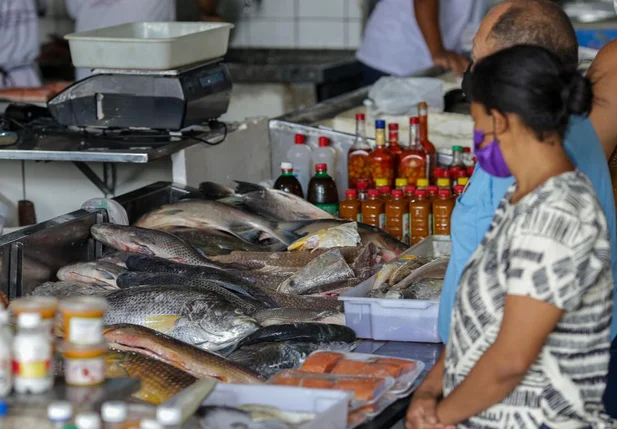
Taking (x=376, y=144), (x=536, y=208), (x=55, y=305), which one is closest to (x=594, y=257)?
(x=536, y=208)

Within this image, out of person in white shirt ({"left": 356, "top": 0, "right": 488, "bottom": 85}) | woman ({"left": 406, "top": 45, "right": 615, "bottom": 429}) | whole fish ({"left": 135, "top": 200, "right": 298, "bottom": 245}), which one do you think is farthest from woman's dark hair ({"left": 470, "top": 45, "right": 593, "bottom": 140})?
person in white shirt ({"left": 356, "top": 0, "right": 488, "bottom": 85})

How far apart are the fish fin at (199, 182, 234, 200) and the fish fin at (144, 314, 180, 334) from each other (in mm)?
1179

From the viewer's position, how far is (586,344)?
7.36ft

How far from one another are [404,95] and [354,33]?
265 centimetres

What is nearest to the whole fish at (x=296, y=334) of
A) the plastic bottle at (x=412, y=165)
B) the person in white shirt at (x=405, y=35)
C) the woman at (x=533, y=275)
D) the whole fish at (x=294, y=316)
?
the whole fish at (x=294, y=316)

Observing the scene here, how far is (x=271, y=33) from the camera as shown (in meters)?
8.48

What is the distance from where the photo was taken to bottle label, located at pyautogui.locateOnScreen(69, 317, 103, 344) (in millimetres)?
1928

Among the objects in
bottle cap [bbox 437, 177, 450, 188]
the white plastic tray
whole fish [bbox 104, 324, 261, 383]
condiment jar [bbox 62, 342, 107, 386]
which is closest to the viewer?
condiment jar [bbox 62, 342, 107, 386]

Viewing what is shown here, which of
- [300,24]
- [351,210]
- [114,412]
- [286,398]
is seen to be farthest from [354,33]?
[114,412]

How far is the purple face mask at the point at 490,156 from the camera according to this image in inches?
87.6

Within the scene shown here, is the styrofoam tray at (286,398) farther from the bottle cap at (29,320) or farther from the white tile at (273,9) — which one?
the white tile at (273,9)

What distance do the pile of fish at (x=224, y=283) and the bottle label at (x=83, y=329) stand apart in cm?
Answer: 43

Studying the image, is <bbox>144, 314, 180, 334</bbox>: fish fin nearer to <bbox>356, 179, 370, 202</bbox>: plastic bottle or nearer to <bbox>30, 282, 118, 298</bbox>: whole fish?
<bbox>30, 282, 118, 298</bbox>: whole fish

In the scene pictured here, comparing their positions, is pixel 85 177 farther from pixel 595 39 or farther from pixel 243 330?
pixel 595 39
